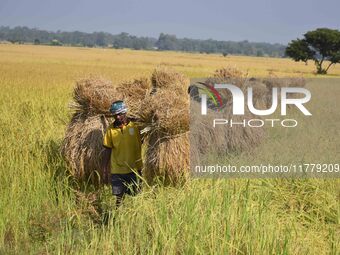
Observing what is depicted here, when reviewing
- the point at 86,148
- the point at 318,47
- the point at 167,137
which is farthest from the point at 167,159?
the point at 318,47

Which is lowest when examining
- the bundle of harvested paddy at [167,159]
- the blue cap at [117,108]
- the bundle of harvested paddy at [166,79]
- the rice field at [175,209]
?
the rice field at [175,209]

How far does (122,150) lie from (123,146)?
0.05 metres

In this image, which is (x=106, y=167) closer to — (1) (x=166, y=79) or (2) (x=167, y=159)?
(2) (x=167, y=159)

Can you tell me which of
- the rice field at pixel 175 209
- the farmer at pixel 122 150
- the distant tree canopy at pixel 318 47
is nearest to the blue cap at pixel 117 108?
the farmer at pixel 122 150

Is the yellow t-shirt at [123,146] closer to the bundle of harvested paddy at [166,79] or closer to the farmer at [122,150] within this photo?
the farmer at [122,150]

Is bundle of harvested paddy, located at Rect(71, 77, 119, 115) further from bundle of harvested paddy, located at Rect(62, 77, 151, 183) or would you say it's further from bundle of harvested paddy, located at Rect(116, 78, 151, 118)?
bundle of harvested paddy, located at Rect(116, 78, 151, 118)

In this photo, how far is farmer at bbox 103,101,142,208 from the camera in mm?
5602

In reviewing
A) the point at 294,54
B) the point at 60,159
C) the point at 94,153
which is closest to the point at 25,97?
the point at 60,159

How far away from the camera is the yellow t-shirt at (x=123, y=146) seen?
561 centimetres

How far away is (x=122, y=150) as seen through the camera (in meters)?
5.63

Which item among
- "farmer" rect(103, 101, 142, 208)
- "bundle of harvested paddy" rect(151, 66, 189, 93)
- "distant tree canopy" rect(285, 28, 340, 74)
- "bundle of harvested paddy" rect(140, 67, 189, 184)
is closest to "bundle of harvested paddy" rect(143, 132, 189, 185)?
"bundle of harvested paddy" rect(140, 67, 189, 184)

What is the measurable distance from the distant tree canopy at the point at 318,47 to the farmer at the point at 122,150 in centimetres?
5231

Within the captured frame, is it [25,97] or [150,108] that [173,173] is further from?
[25,97]

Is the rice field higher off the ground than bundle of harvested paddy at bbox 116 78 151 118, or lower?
lower
